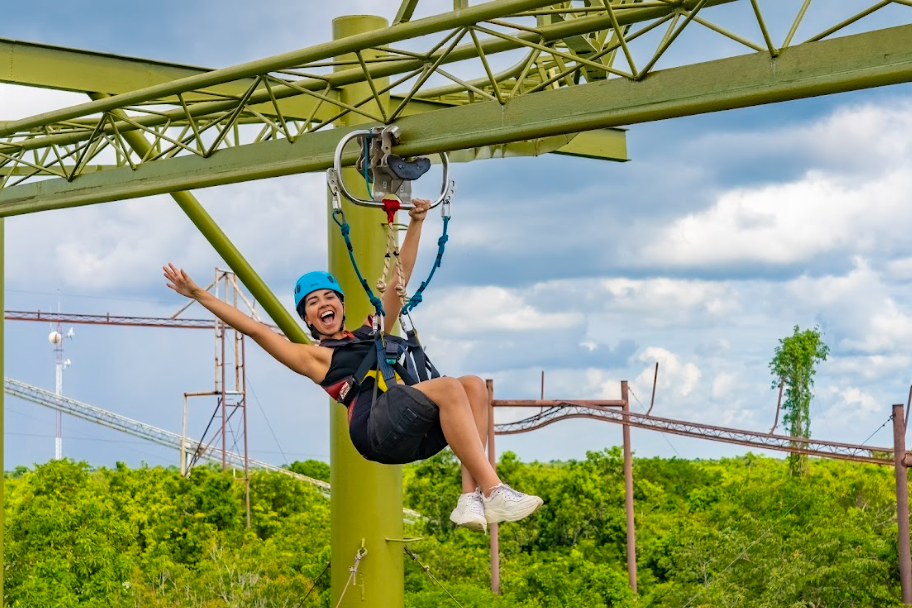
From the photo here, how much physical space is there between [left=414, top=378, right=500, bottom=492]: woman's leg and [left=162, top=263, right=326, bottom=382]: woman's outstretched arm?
592 mm

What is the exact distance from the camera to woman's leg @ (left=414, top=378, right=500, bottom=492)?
4391 mm

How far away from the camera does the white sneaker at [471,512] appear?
175 inches

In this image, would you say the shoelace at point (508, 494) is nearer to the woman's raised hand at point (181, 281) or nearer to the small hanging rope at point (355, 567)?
the woman's raised hand at point (181, 281)

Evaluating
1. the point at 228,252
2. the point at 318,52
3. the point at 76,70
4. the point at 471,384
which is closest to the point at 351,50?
the point at 318,52

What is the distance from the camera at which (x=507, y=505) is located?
4391 millimetres

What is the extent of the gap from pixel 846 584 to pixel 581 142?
774 cm

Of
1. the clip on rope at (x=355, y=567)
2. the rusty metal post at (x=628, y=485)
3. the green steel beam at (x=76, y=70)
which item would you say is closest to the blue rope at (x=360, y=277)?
the green steel beam at (x=76, y=70)

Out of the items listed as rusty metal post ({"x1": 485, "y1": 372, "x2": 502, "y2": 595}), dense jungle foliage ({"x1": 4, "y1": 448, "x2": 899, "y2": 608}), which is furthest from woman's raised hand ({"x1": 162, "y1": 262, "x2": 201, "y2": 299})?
rusty metal post ({"x1": 485, "y1": 372, "x2": 502, "y2": 595})

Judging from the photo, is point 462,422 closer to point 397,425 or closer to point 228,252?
point 397,425

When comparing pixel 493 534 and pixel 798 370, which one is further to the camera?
pixel 798 370

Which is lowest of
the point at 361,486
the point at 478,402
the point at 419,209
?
the point at 361,486

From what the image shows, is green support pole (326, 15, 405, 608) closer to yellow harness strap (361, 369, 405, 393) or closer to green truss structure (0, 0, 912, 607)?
green truss structure (0, 0, 912, 607)

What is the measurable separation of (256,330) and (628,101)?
1874 mm

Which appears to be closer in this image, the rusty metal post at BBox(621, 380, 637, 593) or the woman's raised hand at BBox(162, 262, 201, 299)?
the woman's raised hand at BBox(162, 262, 201, 299)
